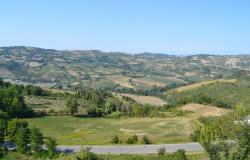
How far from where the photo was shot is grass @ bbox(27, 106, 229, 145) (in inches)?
3108

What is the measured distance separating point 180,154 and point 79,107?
6498 centimetres

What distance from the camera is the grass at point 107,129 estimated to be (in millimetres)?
78938

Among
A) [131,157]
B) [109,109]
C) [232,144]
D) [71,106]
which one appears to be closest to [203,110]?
[109,109]

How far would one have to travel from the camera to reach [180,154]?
5753 cm

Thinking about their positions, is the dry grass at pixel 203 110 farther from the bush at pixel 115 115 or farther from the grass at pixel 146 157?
the grass at pixel 146 157

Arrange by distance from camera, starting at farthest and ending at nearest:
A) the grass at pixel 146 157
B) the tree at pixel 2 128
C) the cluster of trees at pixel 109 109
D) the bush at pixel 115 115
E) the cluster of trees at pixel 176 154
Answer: the bush at pixel 115 115 < the cluster of trees at pixel 109 109 < the tree at pixel 2 128 < the grass at pixel 146 157 < the cluster of trees at pixel 176 154

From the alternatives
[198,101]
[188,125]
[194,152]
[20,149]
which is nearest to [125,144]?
[194,152]

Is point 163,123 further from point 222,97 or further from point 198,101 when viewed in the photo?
point 222,97

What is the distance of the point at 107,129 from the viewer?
92.0m

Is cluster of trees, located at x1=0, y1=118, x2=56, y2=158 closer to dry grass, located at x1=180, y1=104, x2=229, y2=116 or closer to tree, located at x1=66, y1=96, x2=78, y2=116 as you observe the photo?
tree, located at x1=66, y1=96, x2=78, y2=116

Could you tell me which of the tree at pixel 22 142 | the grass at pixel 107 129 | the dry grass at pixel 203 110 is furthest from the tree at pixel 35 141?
the dry grass at pixel 203 110

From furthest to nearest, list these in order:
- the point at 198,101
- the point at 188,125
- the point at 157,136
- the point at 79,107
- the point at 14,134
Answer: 1. the point at 198,101
2. the point at 79,107
3. the point at 188,125
4. the point at 157,136
5. the point at 14,134

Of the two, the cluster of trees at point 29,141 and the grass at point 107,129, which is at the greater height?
the cluster of trees at point 29,141

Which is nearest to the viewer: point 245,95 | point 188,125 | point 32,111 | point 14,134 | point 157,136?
point 14,134
